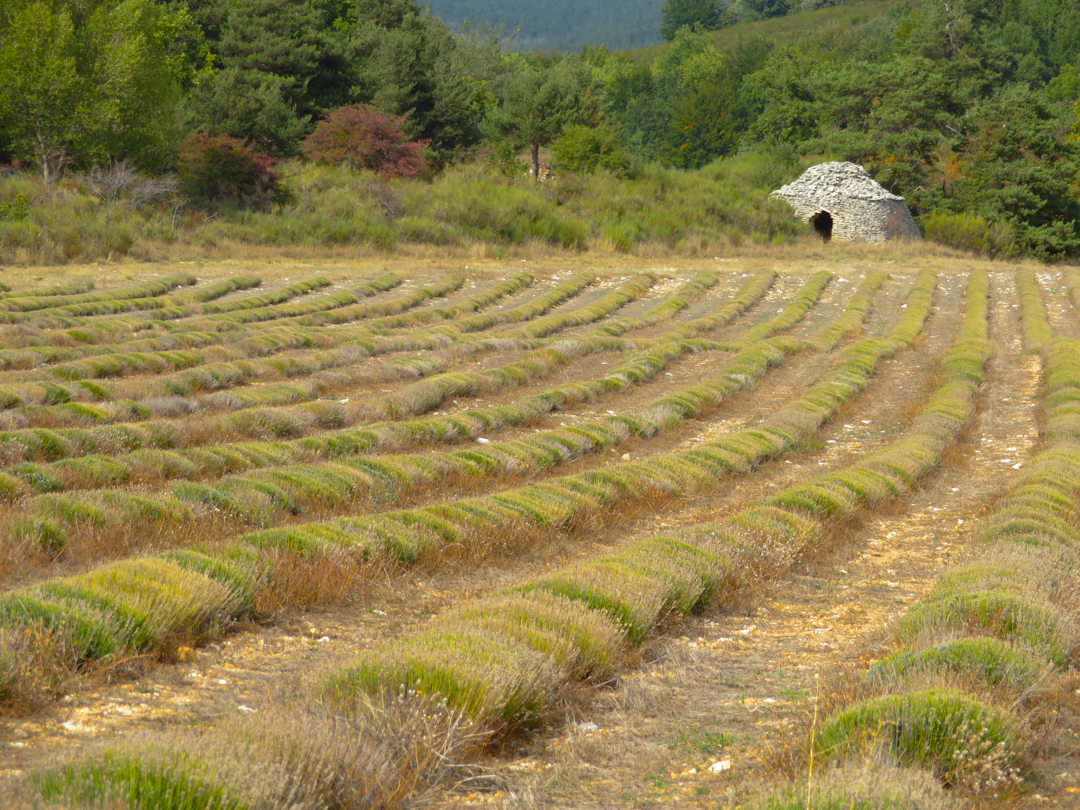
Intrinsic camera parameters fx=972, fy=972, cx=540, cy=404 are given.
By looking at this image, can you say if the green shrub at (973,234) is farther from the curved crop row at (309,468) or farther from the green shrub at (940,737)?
the green shrub at (940,737)

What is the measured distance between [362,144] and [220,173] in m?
8.39

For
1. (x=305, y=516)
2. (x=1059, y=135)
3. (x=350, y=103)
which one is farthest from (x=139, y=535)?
(x=1059, y=135)

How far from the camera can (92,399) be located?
11898mm

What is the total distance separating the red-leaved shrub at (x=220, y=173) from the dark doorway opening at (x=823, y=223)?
2488 centimetres

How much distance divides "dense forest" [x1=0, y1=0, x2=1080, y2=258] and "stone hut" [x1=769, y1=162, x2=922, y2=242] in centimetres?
301

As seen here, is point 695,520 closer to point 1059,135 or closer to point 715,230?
point 715,230

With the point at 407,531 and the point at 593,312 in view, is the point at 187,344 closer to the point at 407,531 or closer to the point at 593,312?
the point at 407,531

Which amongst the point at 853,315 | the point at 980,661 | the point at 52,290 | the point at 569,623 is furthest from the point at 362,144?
the point at 980,661

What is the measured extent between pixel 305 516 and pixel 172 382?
6.19 metres

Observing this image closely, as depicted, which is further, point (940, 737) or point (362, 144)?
point (362, 144)

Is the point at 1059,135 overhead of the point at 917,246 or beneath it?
overhead

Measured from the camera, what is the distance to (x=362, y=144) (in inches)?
1634

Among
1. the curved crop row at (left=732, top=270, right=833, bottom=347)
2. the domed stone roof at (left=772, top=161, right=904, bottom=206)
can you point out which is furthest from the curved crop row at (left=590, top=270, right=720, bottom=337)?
the domed stone roof at (left=772, top=161, right=904, bottom=206)

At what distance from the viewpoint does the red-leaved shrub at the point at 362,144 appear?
4128cm
